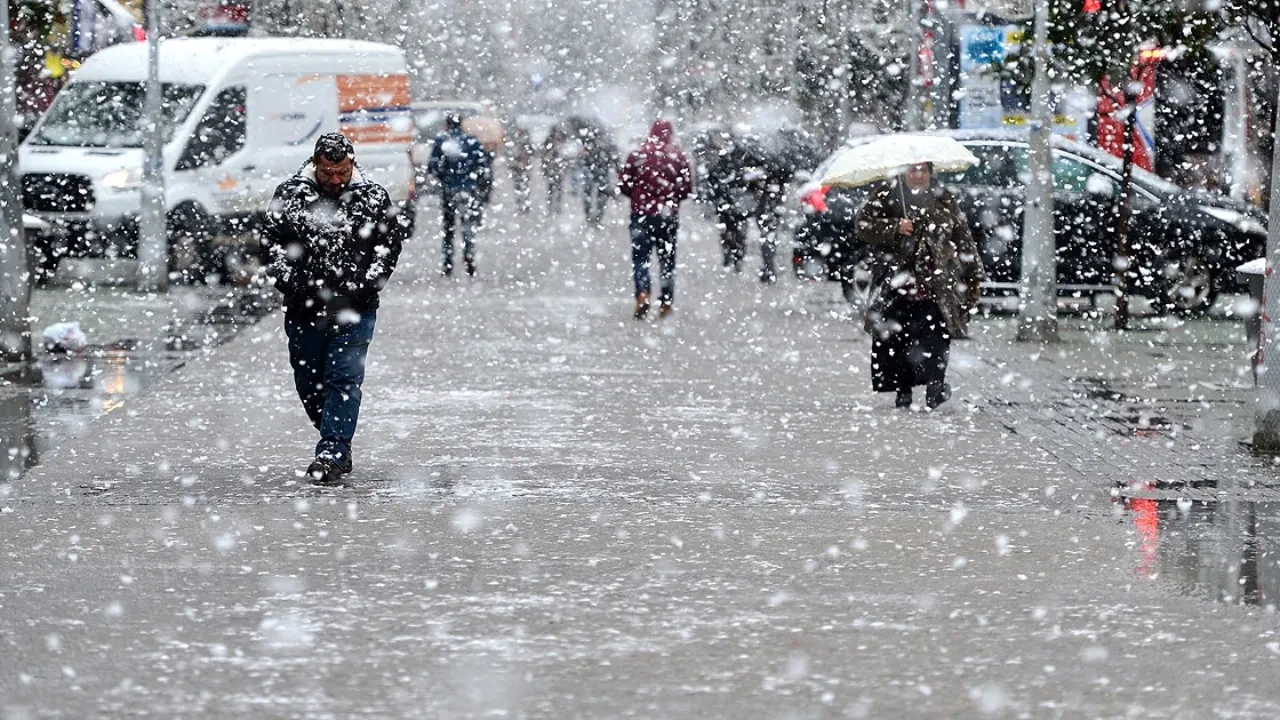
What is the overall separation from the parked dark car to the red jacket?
Answer: 1799 mm

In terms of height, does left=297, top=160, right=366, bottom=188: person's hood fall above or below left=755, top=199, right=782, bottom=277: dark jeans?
above

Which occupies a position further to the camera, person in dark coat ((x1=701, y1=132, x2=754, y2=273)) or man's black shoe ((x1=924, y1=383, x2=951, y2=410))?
person in dark coat ((x1=701, y1=132, x2=754, y2=273))

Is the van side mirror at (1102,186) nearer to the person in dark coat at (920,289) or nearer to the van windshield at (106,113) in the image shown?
the person in dark coat at (920,289)

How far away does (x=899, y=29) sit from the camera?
38062 mm

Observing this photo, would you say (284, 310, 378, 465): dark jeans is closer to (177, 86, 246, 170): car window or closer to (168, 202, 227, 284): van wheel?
(168, 202, 227, 284): van wheel

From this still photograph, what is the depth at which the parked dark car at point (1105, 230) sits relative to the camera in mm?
20188

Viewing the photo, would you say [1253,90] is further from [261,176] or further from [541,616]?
[541,616]

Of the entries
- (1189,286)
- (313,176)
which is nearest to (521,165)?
(1189,286)

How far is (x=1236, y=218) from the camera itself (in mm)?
20141

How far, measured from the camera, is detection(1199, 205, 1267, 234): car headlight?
20.1 meters

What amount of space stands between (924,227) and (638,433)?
2.40 meters

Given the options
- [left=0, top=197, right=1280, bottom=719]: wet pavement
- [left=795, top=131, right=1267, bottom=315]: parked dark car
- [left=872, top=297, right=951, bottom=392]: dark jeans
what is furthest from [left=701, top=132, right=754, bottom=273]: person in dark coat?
[left=872, top=297, right=951, bottom=392]: dark jeans

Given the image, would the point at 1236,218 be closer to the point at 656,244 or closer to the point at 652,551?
the point at 656,244

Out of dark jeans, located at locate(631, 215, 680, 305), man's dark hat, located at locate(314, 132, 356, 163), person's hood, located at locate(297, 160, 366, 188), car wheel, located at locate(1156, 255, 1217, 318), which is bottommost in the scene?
car wheel, located at locate(1156, 255, 1217, 318)
